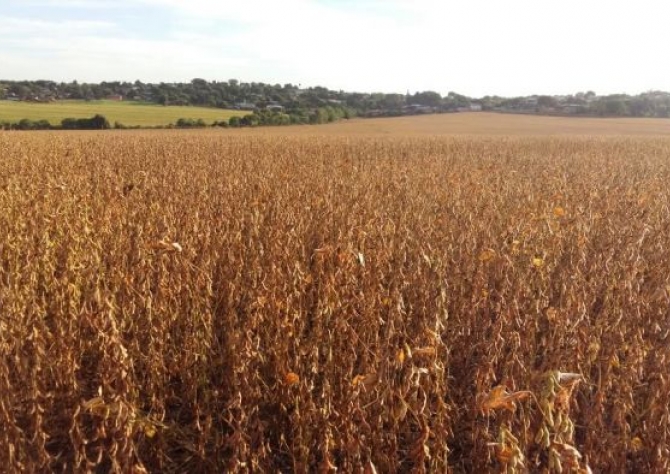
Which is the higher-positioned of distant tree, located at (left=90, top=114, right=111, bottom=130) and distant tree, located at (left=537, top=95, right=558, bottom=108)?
distant tree, located at (left=537, top=95, right=558, bottom=108)

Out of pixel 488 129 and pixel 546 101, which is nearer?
pixel 488 129

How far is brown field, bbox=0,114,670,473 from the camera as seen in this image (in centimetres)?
154

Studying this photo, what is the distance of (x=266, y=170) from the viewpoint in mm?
7289

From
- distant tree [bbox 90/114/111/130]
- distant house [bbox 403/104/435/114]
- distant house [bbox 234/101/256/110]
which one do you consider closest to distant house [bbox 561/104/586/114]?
distant house [bbox 403/104/435/114]

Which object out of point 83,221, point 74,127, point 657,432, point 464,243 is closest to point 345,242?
point 464,243

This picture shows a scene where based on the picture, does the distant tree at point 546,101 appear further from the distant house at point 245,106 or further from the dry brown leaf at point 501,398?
the dry brown leaf at point 501,398

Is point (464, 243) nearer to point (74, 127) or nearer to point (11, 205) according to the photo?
point (11, 205)

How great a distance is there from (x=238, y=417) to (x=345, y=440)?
0.37m

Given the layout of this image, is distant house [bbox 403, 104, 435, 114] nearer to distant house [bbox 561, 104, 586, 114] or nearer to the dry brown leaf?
distant house [bbox 561, 104, 586, 114]

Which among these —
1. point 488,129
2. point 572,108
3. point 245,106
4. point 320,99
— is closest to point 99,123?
point 488,129

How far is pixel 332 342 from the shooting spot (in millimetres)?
2143

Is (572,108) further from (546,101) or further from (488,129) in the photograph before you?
(488,129)

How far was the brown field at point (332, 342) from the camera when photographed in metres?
1.54

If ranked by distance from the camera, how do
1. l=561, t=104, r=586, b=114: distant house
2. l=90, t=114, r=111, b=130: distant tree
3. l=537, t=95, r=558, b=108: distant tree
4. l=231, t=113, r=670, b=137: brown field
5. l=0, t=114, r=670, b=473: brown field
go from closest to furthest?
1. l=0, t=114, r=670, b=473: brown field
2. l=231, t=113, r=670, b=137: brown field
3. l=90, t=114, r=111, b=130: distant tree
4. l=561, t=104, r=586, b=114: distant house
5. l=537, t=95, r=558, b=108: distant tree
